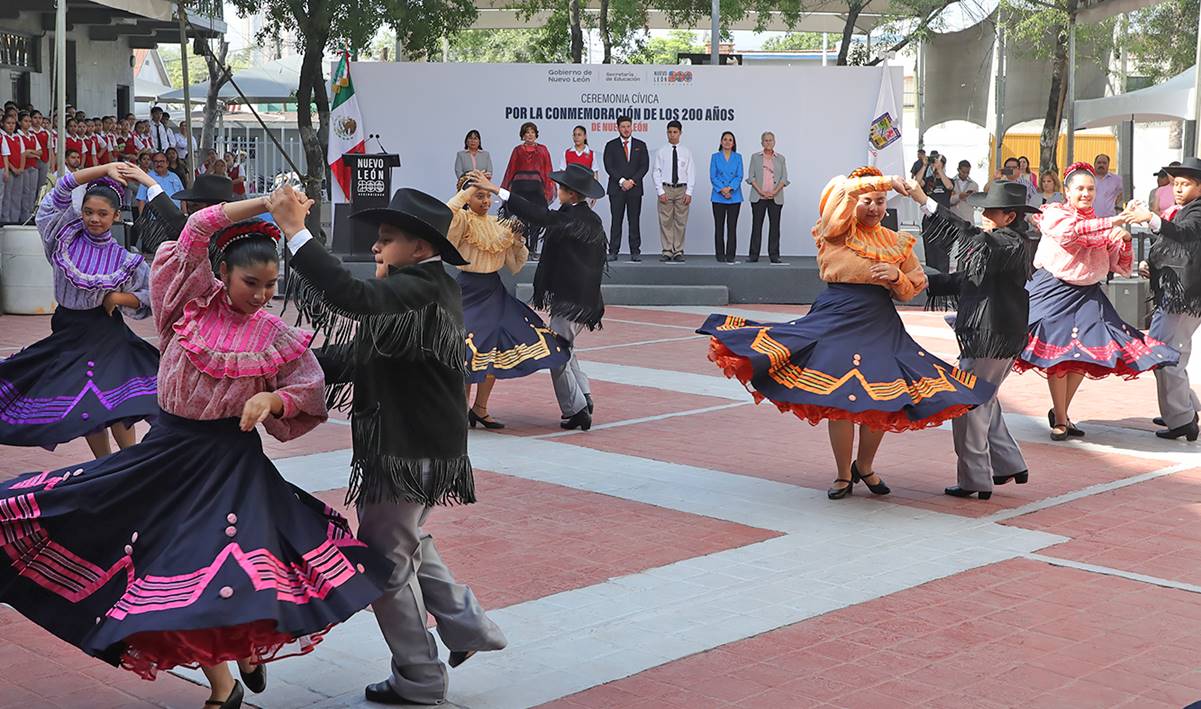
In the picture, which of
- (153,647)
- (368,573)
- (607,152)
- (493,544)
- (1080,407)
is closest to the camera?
(153,647)

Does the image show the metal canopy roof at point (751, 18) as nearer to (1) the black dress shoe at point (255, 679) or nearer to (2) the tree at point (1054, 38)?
(2) the tree at point (1054, 38)

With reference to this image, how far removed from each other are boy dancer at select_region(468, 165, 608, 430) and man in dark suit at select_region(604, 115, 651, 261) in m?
10.5

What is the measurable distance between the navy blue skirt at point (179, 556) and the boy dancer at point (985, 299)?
186 inches

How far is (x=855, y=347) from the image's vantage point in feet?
25.9

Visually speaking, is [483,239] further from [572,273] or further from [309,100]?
[309,100]

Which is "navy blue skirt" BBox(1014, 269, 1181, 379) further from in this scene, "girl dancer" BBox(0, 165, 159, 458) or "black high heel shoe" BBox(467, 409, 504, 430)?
"girl dancer" BBox(0, 165, 159, 458)

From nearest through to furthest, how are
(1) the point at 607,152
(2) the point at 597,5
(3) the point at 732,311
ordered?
(3) the point at 732,311 → (1) the point at 607,152 → (2) the point at 597,5

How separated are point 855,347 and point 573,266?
116 inches

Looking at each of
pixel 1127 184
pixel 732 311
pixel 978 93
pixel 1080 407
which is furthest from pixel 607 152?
pixel 978 93

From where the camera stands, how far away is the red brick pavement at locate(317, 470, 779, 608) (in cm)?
661

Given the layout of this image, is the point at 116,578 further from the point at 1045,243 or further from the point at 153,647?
the point at 1045,243

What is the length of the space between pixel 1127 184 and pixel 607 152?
25.9ft

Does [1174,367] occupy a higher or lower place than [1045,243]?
lower

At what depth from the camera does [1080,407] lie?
11859mm
